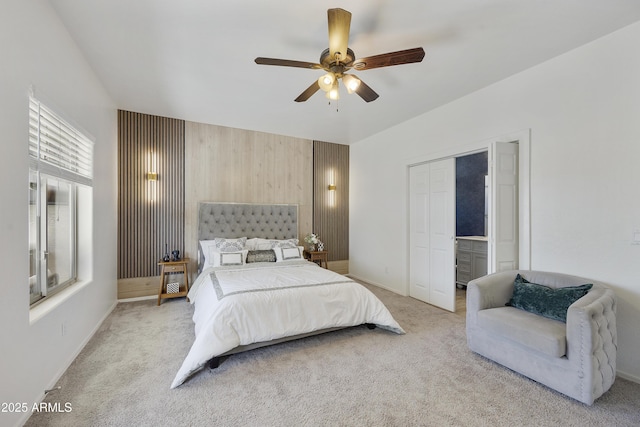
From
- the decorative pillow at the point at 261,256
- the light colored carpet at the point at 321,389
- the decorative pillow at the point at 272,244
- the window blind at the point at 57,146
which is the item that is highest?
the window blind at the point at 57,146

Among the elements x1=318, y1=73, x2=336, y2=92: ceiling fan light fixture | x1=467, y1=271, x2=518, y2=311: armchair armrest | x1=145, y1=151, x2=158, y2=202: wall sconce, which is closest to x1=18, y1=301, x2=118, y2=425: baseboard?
x1=145, y1=151, x2=158, y2=202: wall sconce

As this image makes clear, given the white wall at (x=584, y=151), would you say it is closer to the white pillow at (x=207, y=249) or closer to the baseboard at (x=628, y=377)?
the baseboard at (x=628, y=377)

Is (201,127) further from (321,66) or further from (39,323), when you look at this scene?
(39,323)

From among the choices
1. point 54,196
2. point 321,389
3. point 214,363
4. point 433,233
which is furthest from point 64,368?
point 433,233

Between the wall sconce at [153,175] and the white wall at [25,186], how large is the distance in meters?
1.49

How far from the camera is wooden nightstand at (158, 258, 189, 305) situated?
4109 millimetres

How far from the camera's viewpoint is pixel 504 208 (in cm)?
303

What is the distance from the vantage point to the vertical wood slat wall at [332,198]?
5.71 metres

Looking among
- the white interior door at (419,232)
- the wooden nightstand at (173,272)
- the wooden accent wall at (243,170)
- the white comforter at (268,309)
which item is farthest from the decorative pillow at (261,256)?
the white interior door at (419,232)

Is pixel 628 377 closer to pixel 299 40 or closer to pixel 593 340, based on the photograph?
pixel 593 340

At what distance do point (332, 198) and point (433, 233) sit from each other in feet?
7.61

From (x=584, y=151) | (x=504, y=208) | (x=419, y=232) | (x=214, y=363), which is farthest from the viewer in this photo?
(x=419, y=232)

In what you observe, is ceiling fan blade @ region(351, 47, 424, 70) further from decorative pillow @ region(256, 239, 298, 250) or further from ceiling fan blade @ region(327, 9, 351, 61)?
decorative pillow @ region(256, 239, 298, 250)

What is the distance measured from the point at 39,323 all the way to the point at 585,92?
4.87 metres
